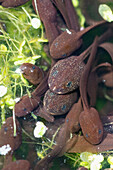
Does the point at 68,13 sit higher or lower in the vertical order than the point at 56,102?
higher

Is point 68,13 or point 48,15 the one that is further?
point 68,13

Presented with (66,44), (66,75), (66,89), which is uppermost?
(66,44)

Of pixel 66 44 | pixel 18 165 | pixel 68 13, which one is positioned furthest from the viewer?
pixel 68 13

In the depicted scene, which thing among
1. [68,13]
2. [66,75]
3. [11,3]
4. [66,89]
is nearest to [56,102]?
[66,89]

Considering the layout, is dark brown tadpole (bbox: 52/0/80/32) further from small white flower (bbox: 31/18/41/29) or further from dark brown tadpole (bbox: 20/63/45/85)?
dark brown tadpole (bbox: 20/63/45/85)

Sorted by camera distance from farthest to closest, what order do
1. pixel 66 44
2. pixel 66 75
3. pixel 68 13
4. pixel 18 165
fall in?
pixel 68 13 < pixel 66 44 < pixel 66 75 < pixel 18 165

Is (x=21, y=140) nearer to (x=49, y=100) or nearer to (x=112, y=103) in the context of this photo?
(x=49, y=100)

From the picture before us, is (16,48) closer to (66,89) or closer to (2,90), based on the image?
(2,90)

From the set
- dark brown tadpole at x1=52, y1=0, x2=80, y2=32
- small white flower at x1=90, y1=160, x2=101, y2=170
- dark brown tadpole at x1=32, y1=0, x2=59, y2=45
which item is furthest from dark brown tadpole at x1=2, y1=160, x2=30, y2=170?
dark brown tadpole at x1=52, y1=0, x2=80, y2=32

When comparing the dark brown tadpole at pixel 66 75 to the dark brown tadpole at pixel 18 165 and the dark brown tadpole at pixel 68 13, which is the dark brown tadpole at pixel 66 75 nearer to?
the dark brown tadpole at pixel 68 13
